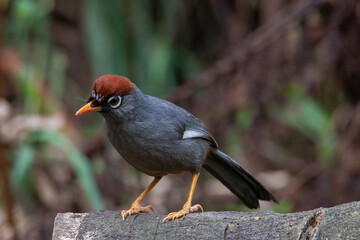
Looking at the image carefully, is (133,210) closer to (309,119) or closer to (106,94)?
(106,94)

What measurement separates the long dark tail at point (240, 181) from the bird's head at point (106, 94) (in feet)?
2.80

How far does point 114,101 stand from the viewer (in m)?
→ 3.78

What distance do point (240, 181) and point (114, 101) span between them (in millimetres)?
1081

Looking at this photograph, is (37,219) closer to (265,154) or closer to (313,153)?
(265,154)

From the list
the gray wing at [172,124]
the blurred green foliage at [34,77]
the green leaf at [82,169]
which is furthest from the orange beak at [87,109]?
the blurred green foliage at [34,77]

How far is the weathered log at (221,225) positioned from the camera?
273 centimetres

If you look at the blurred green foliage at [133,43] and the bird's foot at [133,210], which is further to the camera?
the blurred green foliage at [133,43]

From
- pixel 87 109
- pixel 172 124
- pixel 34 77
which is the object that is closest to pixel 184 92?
pixel 34 77

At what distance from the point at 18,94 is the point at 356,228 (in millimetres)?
5400

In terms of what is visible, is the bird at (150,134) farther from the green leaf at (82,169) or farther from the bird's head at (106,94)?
the green leaf at (82,169)

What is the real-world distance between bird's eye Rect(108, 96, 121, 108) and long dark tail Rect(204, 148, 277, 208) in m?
0.84

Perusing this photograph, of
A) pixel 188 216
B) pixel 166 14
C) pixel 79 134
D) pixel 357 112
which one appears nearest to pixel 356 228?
pixel 188 216

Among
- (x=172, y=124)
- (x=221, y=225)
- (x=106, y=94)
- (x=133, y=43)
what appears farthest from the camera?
(x=133, y=43)

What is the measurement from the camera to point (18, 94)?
7297 millimetres
